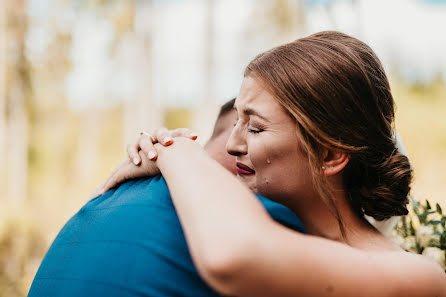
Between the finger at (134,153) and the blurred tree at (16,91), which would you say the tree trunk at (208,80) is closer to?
the blurred tree at (16,91)

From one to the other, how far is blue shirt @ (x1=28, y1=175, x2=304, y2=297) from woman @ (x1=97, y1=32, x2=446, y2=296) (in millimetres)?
120

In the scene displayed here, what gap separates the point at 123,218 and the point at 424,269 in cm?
113

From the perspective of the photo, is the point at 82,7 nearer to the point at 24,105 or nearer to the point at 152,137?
the point at 24,105

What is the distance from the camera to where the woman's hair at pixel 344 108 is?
215cm

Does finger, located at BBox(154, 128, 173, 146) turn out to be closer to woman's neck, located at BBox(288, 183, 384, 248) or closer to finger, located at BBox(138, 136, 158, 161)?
finger, located at BBox(138, 136, 158, 161)

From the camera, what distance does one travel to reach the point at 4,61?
48.8ft

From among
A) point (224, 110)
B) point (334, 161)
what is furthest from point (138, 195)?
point (224, 110)

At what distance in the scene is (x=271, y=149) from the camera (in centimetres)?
217

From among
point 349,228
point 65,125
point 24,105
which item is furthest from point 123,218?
point 65,125

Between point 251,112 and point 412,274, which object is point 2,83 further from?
point 412,274

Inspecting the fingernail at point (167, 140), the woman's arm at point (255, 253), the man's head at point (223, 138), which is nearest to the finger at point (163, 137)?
the fingernail at point (167, 140)

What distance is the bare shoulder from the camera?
1.83 metres

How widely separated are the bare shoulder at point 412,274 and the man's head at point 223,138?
49.3 inches

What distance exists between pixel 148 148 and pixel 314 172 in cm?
71
